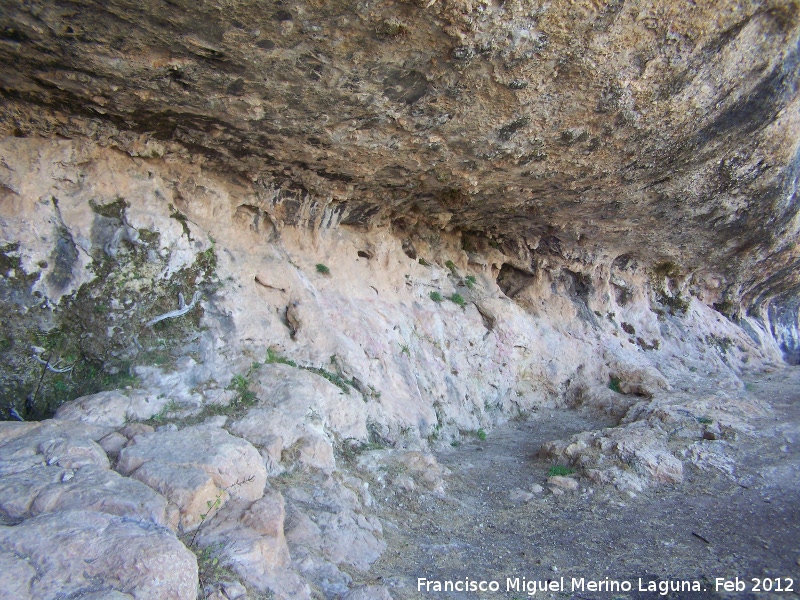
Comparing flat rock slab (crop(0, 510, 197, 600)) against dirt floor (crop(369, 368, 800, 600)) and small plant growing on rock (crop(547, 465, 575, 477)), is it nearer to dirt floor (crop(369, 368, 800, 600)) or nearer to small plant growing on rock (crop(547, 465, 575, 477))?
dirt floor (crop(369, 368, 800, 600))

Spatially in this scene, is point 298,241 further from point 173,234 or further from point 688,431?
point 688,431

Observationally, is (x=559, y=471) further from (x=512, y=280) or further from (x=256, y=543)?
(x=512, y=280)

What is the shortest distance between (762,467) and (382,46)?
26.2 feet

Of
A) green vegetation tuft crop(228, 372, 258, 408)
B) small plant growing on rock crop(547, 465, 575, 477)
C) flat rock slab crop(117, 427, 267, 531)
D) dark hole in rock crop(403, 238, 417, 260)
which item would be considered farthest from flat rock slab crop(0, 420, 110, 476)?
dark hole in rock crop(403, 238, 417, 260)

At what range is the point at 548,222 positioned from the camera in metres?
11.6

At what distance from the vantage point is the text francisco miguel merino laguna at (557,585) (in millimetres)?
4660

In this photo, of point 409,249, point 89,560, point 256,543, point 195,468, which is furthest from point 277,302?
point 89,560

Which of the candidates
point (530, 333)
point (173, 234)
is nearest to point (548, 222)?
point (530, 333)

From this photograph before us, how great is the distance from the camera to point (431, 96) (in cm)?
611

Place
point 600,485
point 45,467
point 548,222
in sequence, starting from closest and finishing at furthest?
point 45,467
point 600,485
point 548,222

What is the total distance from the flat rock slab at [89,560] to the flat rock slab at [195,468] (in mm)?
737

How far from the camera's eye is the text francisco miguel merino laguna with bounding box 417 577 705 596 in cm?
466

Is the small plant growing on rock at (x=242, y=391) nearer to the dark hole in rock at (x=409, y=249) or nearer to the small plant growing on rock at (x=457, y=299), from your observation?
the dark hole in rock at (x=409, y=249)

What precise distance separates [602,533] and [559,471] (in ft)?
5.34
